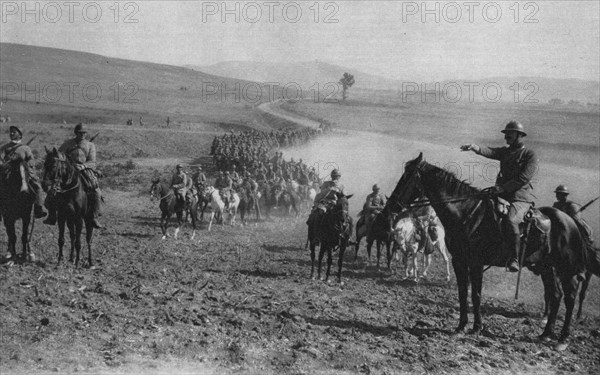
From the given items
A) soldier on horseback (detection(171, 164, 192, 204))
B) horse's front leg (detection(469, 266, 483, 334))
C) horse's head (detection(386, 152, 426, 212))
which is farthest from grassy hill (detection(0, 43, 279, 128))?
horse's front leg (detection(469, 266, 483, 334))

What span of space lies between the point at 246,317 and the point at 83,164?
5.77m

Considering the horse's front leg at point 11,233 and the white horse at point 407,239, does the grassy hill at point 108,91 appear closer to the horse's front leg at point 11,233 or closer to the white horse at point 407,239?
the horse's front leg at point 11,233

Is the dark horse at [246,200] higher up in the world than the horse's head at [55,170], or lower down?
lower down

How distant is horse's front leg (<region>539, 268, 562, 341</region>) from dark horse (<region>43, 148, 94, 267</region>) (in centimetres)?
1063

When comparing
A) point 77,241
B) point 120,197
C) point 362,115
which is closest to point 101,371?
point 77,241

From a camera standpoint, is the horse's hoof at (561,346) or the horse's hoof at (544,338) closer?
the horse's hoof at (561,346)

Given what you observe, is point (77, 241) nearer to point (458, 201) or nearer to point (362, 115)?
point (458, 201)

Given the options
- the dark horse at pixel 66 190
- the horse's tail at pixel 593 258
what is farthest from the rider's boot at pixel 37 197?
the horse's tail at pixel 593 258

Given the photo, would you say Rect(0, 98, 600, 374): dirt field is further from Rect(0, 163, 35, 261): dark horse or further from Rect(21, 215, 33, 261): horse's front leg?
Rect(0, 163, 35, 261): dark horse

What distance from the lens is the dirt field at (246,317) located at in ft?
23.1

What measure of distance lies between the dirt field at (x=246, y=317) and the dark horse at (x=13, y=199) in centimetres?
98

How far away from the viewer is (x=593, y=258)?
962 centimetres

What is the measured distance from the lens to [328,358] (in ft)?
24.3

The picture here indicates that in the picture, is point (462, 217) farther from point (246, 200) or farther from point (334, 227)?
point (246, 200)
